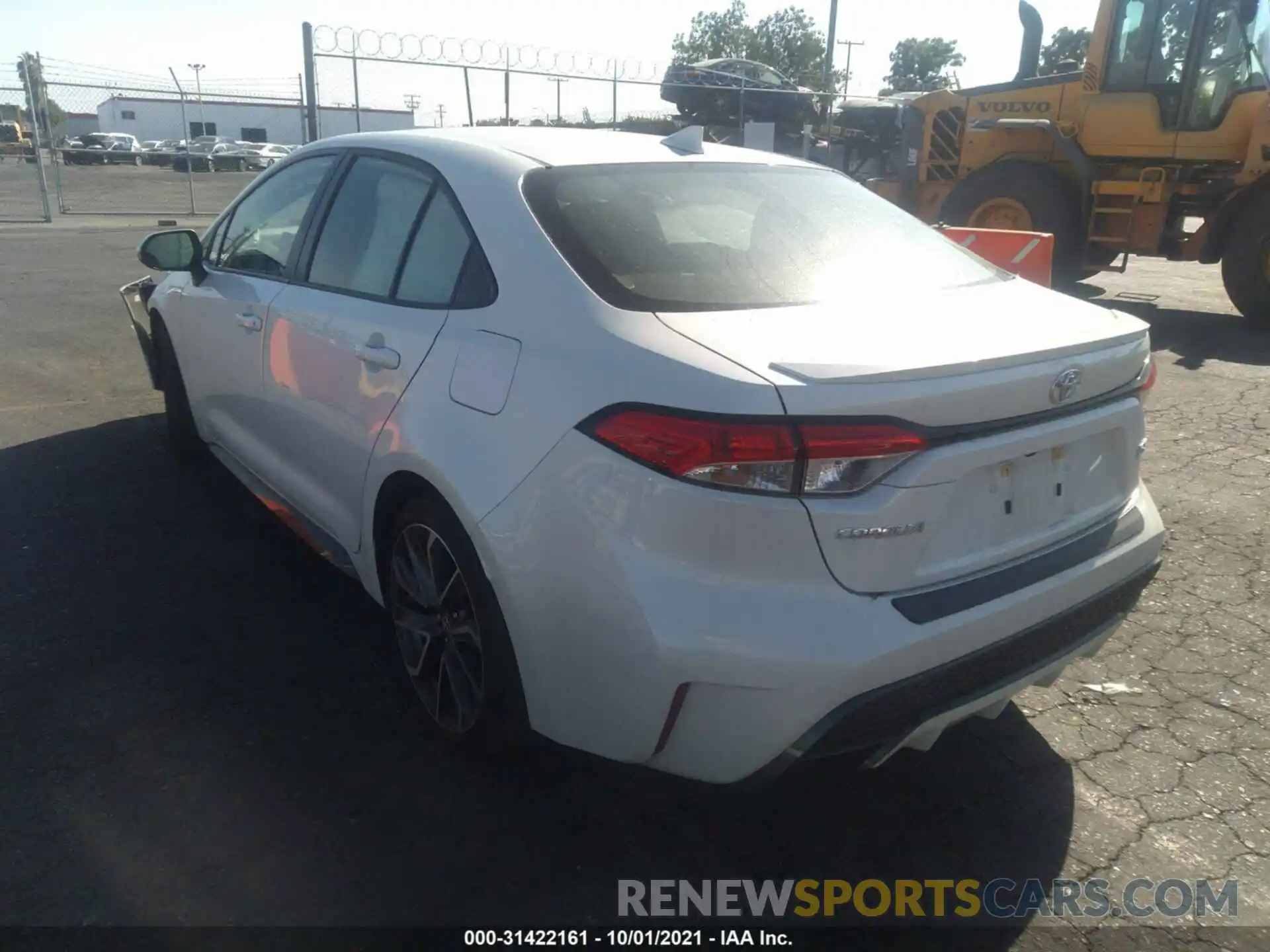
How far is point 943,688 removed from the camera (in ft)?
6.94

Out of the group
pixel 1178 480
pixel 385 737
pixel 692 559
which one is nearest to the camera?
pixel 692 559

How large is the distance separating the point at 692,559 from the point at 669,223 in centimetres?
114

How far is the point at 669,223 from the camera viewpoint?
8.96 ft

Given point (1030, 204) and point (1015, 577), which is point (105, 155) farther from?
point (1015, 577)

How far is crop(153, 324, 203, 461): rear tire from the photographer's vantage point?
15.9 feet

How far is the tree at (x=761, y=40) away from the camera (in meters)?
62.0

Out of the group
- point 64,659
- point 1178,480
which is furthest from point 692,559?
point 1178,480

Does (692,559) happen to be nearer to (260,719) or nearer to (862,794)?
(862,794)

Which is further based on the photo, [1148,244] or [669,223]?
[1148,244]

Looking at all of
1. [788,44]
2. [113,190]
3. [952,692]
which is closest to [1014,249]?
[952,692]

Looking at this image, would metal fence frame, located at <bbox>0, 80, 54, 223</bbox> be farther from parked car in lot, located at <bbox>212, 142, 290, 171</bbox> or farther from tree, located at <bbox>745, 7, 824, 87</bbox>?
tree, located at <bbox>745, 7, 824, 87</bbox>

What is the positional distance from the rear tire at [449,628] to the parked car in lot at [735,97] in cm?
1779

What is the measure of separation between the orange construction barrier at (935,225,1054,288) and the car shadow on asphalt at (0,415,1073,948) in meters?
5.21

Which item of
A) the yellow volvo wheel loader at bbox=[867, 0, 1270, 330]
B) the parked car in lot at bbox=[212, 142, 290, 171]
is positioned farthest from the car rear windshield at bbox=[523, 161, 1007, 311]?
the parked car in lot at bbox=[212, 142, 290, 171]
